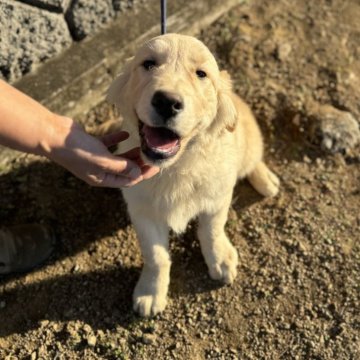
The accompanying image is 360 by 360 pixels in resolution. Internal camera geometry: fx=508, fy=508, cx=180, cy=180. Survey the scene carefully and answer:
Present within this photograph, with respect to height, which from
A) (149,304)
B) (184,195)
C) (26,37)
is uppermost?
(26,37)

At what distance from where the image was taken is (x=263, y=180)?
385 cm

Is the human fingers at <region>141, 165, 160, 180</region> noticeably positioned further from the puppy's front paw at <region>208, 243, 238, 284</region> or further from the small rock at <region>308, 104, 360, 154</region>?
the small rock at <region>308, 104, 360, 154</region>

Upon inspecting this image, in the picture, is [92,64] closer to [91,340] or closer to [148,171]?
[148,171]

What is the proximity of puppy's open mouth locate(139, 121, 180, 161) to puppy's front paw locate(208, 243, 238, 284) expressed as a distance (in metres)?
1.15

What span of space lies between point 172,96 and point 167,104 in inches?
1.7

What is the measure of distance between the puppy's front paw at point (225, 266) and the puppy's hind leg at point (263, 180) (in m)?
0.58

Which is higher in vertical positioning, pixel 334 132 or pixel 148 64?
pixel 148 64

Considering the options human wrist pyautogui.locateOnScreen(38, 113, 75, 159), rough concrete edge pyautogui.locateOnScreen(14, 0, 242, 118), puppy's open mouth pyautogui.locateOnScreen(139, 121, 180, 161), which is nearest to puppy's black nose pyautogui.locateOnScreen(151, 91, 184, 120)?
puppy's open mouth pyautogui.locateOnScreen(139, 121, 180, 161)

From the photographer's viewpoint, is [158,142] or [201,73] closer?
[158,142]

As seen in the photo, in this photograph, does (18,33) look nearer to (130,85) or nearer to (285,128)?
(130,85)

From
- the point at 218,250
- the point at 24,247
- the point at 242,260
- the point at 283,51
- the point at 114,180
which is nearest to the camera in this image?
the point at 114,180

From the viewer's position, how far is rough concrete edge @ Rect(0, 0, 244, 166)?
3930 mm

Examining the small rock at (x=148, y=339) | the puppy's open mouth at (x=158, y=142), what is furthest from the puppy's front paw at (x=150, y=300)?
the puppy's open mouth at (x=158, y=142)

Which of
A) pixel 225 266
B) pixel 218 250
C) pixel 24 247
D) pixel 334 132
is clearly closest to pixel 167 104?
pixel 218 250
